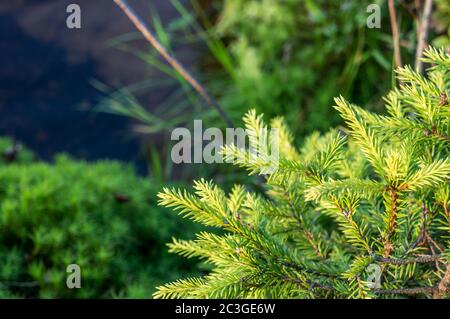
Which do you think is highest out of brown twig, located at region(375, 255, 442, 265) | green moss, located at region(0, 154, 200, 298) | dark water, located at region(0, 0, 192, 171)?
dark water, located at region(0, 0, 192, 171)

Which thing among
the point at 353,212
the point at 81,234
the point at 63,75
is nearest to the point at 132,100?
the point at 63,75

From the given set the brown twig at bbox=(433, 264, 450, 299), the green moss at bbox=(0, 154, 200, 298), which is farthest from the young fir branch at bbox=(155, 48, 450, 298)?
the green moss at bbox=(0, 154, 200, 298)

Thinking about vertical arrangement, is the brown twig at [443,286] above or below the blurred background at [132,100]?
below

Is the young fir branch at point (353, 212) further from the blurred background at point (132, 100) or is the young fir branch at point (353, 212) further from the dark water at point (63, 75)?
the dark water at point (63, 75)

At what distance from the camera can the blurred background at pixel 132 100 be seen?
7.36 ft

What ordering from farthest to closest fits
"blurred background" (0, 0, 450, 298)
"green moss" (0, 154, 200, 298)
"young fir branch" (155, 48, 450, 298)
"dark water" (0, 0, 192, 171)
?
1. "dark water" (0, 0, 192, 171)
2. "blurred background" (0, 0, 450, 298)
3. "green moss" (0, 154, 200, 298)
4. "young fir branch" (155, 48, 450, 298)

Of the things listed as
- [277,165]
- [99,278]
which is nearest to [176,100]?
[99,278]

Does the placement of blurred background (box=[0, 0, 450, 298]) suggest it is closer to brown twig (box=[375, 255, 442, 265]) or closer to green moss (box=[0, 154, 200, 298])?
green moss (box=[0, 154, 200, 298])

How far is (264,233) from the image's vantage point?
1195mm

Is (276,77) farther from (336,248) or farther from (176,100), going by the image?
(336,248)

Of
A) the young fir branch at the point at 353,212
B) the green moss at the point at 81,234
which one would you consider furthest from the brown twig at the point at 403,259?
the green moss at the point at 81,234

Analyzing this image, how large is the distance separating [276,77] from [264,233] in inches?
94.6

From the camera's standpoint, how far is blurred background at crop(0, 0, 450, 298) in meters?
2.24

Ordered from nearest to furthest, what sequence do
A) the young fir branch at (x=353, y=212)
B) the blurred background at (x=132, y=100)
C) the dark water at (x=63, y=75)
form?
the young fir branch at (x=353, y=212) < the blurred background at (x=132, y=100) < the dark water at (x=63, y=75)
